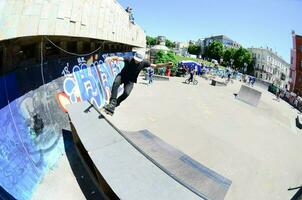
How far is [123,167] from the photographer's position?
16.5ft

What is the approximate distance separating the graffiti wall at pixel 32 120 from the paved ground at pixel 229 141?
391 centimetres

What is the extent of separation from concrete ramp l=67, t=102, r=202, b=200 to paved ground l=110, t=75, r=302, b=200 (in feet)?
12.3

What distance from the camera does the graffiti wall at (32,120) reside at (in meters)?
5.27

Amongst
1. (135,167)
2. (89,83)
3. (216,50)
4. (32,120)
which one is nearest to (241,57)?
(216,50)

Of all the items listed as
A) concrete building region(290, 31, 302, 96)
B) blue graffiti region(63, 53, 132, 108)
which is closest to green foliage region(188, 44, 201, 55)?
concrete building region(290, 31, 302, 96)

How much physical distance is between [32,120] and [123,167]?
2.90 meters

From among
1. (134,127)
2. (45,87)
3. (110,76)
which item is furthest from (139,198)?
(110,76)

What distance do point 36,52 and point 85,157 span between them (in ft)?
10.7

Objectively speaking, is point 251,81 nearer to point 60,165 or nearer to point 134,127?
point 134,127

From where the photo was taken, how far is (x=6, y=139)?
534cm

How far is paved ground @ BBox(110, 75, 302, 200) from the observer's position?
9.41 m

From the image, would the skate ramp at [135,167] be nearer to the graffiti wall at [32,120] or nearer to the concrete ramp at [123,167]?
the concrete ramp at [123,167]

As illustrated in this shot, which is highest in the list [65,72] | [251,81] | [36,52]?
[36,52]

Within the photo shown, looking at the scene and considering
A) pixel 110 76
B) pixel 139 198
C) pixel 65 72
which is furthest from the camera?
pixel 110 76
